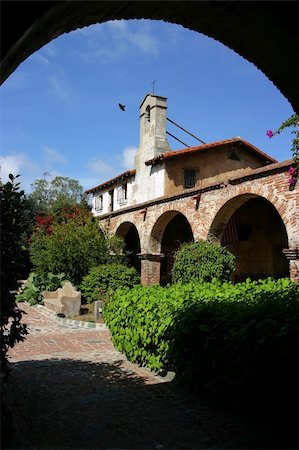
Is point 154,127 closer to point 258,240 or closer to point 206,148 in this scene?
point 206,148

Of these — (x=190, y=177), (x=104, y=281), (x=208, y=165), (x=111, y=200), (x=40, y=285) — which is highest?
(x=208, y=165)

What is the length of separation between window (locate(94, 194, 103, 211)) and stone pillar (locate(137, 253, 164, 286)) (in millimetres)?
10783

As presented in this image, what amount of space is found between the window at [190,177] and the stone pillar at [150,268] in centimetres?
479

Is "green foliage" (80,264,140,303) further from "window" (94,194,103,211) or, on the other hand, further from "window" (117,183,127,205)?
"window" (94,194,103,211)

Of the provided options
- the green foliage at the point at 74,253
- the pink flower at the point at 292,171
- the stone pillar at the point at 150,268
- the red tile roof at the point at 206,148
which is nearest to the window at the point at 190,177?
the red tile roof at the point at 206,148

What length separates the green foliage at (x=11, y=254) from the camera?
3.44 meters

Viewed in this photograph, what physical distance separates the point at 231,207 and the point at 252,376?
9379mm

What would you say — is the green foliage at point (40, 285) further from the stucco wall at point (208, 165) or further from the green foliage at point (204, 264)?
the stucco wall at point (208, 165)

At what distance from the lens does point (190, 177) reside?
63.9 ft

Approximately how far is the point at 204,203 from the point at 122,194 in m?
10.8

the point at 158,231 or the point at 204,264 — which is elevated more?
the point at 158,231

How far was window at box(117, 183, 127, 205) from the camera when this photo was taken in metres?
22.7

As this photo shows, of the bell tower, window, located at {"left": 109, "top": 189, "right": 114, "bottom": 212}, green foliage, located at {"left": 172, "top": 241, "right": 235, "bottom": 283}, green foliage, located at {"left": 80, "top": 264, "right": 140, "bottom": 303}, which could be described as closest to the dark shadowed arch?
green foliage, located at {"left": 172, "top": 241, "right": 235, "bottom": 283}

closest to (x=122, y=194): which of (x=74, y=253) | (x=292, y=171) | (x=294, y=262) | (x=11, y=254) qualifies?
(x=74, y=253)
